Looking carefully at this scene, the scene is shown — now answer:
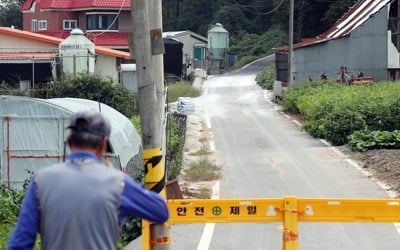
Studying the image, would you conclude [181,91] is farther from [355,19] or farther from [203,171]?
[203,171]

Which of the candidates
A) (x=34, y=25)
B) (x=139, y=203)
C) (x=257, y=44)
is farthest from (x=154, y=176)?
(x=257, y=44)

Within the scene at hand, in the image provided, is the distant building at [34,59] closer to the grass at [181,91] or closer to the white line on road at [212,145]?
the grass at [181,91]

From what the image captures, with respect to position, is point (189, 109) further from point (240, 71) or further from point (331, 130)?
point (240, 71)

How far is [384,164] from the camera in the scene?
21062mm

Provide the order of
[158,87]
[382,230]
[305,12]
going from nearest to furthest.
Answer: [158,87]
[382,230]
[305,12]

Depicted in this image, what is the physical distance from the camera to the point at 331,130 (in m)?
28.1

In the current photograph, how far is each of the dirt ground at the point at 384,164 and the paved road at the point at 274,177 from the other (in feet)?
1.29

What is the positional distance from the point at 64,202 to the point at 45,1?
6440cm

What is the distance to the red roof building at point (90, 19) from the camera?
59.1 meters

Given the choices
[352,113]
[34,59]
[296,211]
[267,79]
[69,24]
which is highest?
[69,24]

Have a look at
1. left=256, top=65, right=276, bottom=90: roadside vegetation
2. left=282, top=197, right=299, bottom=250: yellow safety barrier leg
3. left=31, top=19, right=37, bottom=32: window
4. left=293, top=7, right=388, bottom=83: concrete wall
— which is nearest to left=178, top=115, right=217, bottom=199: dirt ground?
left=282, top=197, right=299, bottom=250: yellow safety barrier leg

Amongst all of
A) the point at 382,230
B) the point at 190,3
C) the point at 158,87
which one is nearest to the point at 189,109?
the point at 382,230

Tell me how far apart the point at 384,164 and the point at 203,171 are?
15.5 feet

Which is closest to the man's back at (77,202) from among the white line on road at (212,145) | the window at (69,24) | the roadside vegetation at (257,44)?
the white line on road at (212,145)
